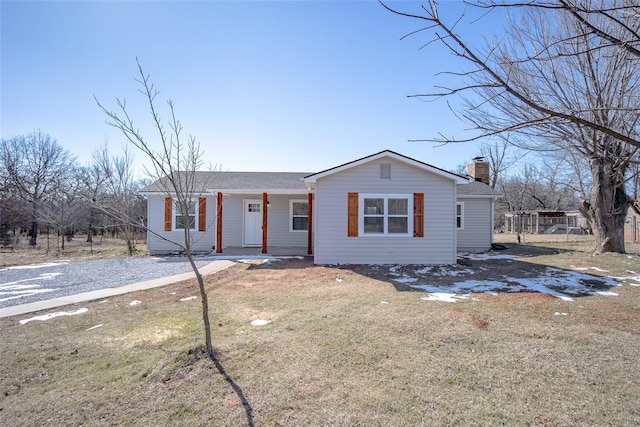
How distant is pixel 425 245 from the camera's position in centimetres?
1021

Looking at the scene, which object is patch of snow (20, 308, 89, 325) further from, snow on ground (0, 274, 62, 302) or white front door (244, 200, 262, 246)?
white front door (244, 200, 262, 246)

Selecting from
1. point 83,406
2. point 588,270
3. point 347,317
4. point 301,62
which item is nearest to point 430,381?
point 347,317

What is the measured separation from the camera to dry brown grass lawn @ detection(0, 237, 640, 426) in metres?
2.60

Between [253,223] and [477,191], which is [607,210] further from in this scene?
[253,223]

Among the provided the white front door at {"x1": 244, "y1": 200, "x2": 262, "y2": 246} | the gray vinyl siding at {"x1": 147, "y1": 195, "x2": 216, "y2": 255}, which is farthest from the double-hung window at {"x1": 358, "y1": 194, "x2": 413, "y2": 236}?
the gray vinyl siding at {"x1": 147, "y1": 195, "x2": 216, "y2": 255}

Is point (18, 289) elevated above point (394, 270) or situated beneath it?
situated beneath

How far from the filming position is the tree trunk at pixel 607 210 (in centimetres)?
1106

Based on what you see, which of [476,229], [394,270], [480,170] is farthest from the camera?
[480,170]

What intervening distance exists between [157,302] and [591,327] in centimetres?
702

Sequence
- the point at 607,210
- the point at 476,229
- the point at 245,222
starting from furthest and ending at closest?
the point at 476,229 < the point at 245,222 < the point at 607,210

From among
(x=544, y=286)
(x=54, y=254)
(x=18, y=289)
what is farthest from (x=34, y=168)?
(x=544, y=286)

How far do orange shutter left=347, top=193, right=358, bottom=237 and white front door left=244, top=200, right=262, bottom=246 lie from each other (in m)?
5.35

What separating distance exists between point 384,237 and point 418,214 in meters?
1.27

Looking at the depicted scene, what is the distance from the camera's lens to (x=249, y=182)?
47.7ft
